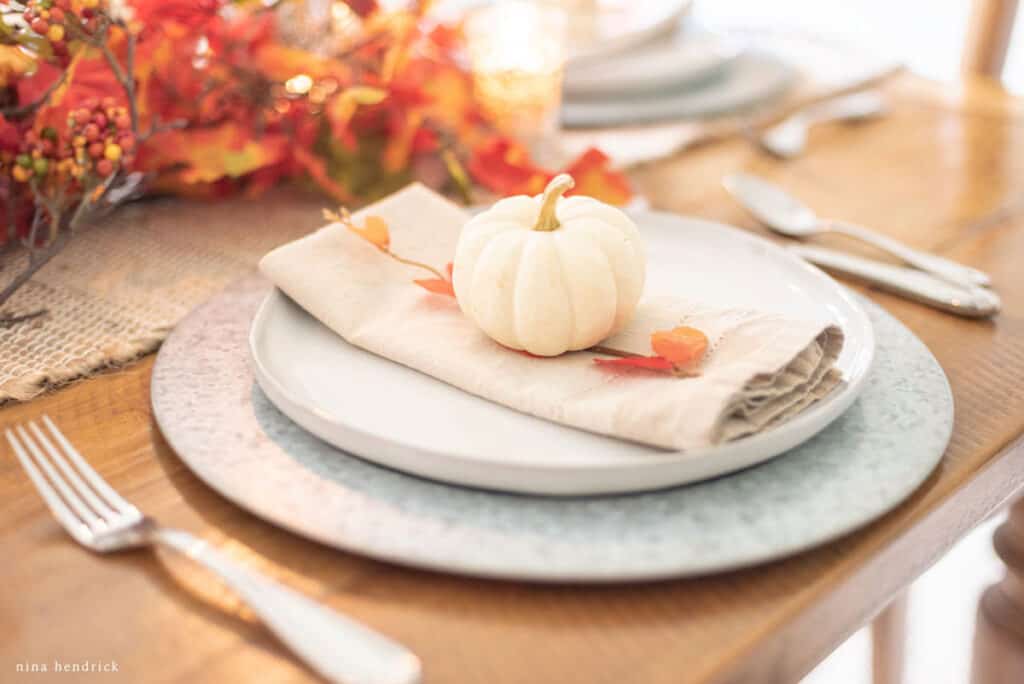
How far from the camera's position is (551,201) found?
0.66m

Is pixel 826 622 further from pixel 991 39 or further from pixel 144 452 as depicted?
pixel 991 39

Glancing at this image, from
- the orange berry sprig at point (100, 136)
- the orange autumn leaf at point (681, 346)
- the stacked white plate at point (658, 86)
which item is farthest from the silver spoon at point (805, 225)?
the orange berry sprig at point (100, 136)

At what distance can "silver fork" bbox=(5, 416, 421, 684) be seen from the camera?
452 millimetres

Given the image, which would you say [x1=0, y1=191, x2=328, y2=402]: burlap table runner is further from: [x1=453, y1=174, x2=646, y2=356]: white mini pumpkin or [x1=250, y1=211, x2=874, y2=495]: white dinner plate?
[x1=453, y1=174, x2=646, y2=356]: white mini pumpkin

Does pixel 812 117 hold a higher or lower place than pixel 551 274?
lower

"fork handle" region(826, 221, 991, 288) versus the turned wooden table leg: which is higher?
"fork handle" region(826, 221, 991, 288)

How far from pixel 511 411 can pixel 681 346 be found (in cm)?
11

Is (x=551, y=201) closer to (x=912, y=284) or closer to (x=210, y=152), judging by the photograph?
(x=912, y=284)

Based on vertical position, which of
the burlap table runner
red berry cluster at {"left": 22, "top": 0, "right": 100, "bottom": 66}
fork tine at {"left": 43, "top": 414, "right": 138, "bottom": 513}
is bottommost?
the burlap table runner

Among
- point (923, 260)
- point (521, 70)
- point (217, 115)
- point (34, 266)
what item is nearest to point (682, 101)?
point (521, 70)

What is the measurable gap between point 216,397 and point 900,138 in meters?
0.95

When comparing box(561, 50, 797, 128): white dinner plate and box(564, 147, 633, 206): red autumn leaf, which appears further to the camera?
box(561, 50, 797, 128): white dinner plate

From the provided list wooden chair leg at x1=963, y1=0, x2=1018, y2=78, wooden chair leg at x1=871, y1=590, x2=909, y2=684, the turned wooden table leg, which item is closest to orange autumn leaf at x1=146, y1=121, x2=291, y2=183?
the turned wooden table leg

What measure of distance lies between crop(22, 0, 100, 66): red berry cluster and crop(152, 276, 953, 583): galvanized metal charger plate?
0.97 ft
